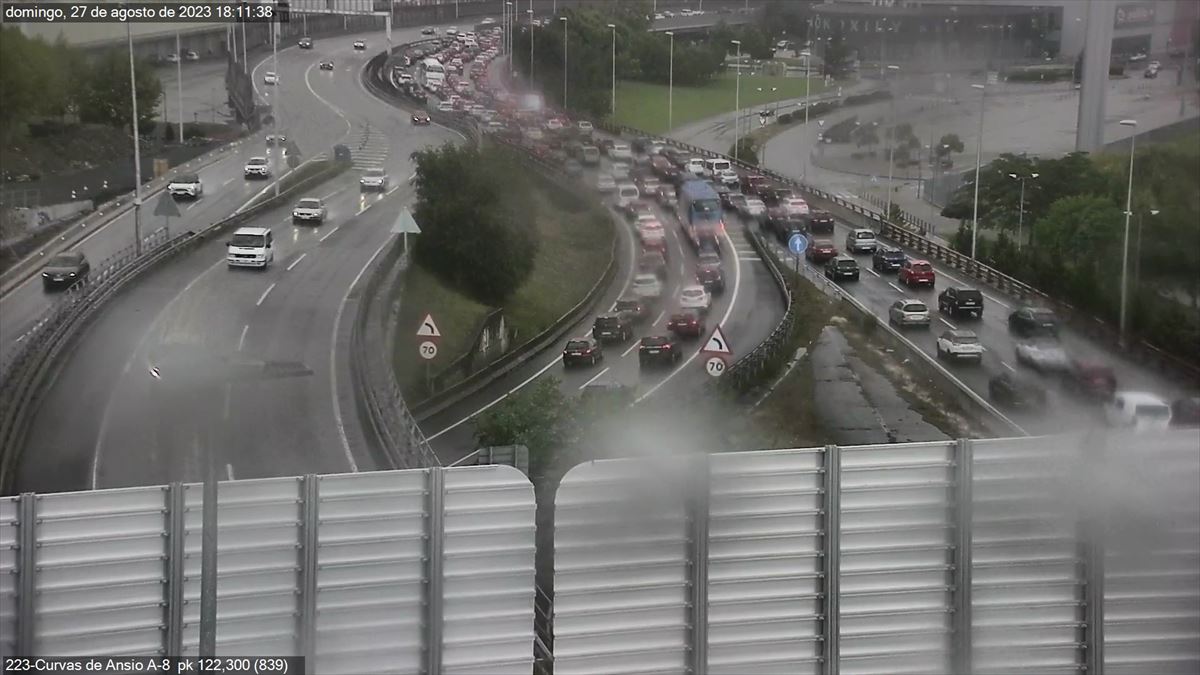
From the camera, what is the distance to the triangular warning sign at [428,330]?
548cm

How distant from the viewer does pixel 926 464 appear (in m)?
2.75

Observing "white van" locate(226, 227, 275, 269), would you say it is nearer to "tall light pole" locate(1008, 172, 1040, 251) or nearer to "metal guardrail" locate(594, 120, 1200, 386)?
"metal guardrail" locate(594, 120, 1200, 386)

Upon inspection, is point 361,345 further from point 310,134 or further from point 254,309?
point 310,134

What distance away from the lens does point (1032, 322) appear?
19.0 ft

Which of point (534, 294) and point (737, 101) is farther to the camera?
point (737, 101)

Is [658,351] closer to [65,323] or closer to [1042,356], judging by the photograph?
[1042,356]

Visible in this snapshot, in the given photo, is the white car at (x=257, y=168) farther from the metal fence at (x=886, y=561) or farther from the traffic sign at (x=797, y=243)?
the metal fence at (x=886, y=561)

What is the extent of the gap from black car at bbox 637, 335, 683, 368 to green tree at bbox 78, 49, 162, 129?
10.6 feet

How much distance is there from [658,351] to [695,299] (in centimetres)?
33

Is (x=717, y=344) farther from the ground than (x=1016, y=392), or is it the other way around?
(x=717, y=344)

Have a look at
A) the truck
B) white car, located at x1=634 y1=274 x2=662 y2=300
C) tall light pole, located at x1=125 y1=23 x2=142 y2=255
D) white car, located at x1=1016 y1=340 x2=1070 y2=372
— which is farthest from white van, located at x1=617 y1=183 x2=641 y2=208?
tall light pole, located at x1=125 y1=23 x2=142 y2=255

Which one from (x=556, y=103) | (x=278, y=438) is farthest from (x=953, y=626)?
(x=556, y=103)

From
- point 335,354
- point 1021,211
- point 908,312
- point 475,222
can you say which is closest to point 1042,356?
point 908,312

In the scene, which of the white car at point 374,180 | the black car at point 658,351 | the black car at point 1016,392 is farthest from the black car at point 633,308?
the black car at point 1016,392
